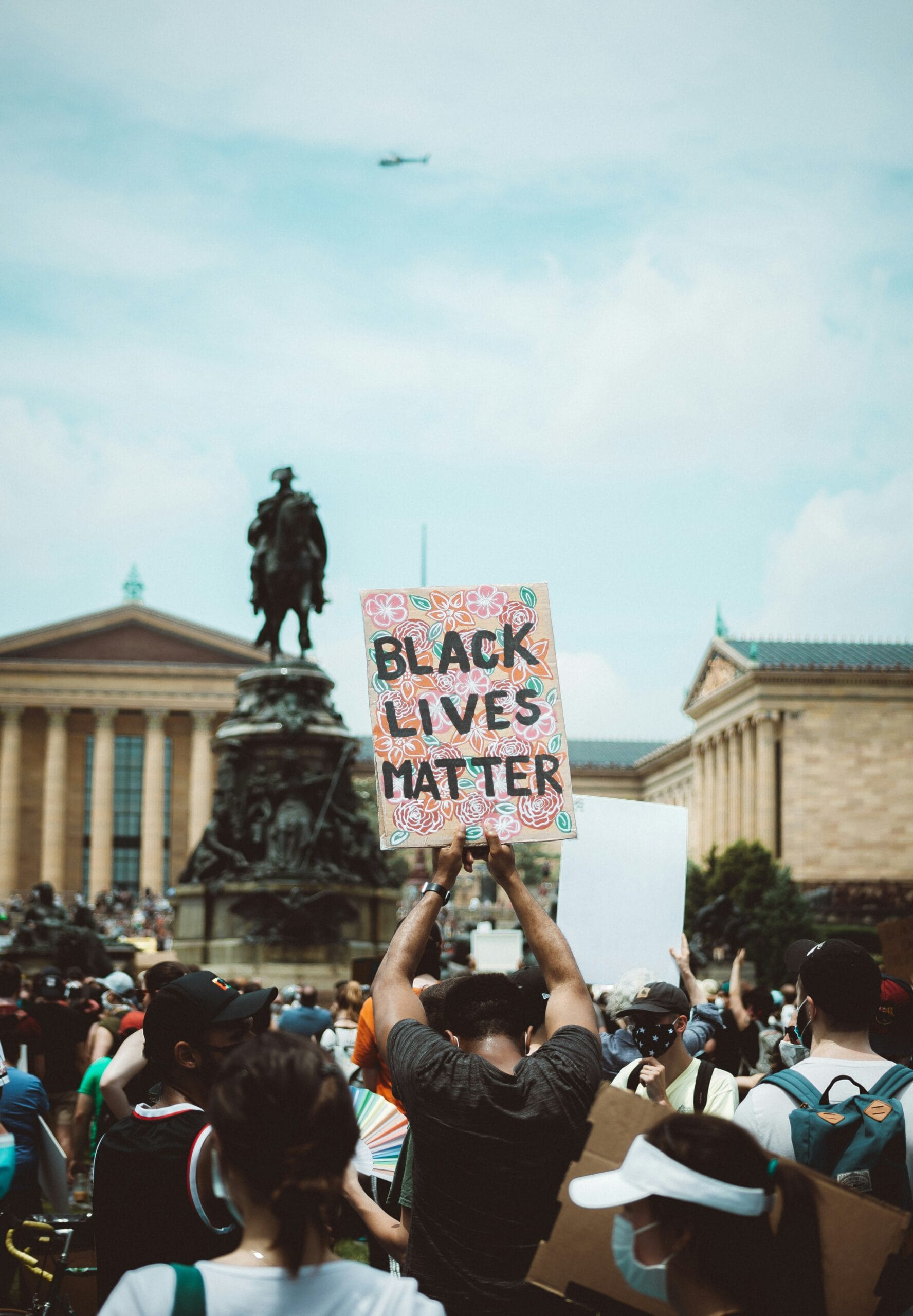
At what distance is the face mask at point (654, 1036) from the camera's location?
554 cm

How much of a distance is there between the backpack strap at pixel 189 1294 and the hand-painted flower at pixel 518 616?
9.01 ft

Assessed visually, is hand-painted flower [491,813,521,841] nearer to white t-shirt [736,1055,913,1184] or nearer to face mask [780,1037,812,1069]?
white t-shirt [736,1055,913,1184]

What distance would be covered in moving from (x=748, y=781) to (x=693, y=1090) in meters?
89.6

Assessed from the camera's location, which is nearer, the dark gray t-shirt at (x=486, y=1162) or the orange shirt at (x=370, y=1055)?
the dark gray t-shirt at (x=486, y=1162)

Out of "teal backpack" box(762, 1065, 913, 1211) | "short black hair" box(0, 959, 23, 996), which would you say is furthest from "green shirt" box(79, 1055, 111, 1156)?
"teal backpack" box(762, 1065, 913, 1211)

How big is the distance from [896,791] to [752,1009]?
8344cm

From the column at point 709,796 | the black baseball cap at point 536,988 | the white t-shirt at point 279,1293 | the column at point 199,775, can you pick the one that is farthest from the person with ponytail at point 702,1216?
the column at point 709,796

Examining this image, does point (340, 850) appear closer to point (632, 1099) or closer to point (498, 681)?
point (498, 681)

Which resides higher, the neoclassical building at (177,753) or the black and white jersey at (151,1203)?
the neoclassical building at (177,753)

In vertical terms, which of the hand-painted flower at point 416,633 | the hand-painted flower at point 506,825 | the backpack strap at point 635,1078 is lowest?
the backpack strap at point 635,1078

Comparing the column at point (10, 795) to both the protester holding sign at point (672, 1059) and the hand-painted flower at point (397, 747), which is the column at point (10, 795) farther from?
the hand-painted flower at point (397, 747)

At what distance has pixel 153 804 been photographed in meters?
90.6

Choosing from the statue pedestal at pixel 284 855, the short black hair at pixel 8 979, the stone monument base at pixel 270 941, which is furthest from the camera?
the statue pedestal at pixel 284 855

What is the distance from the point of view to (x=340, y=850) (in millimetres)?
25031
